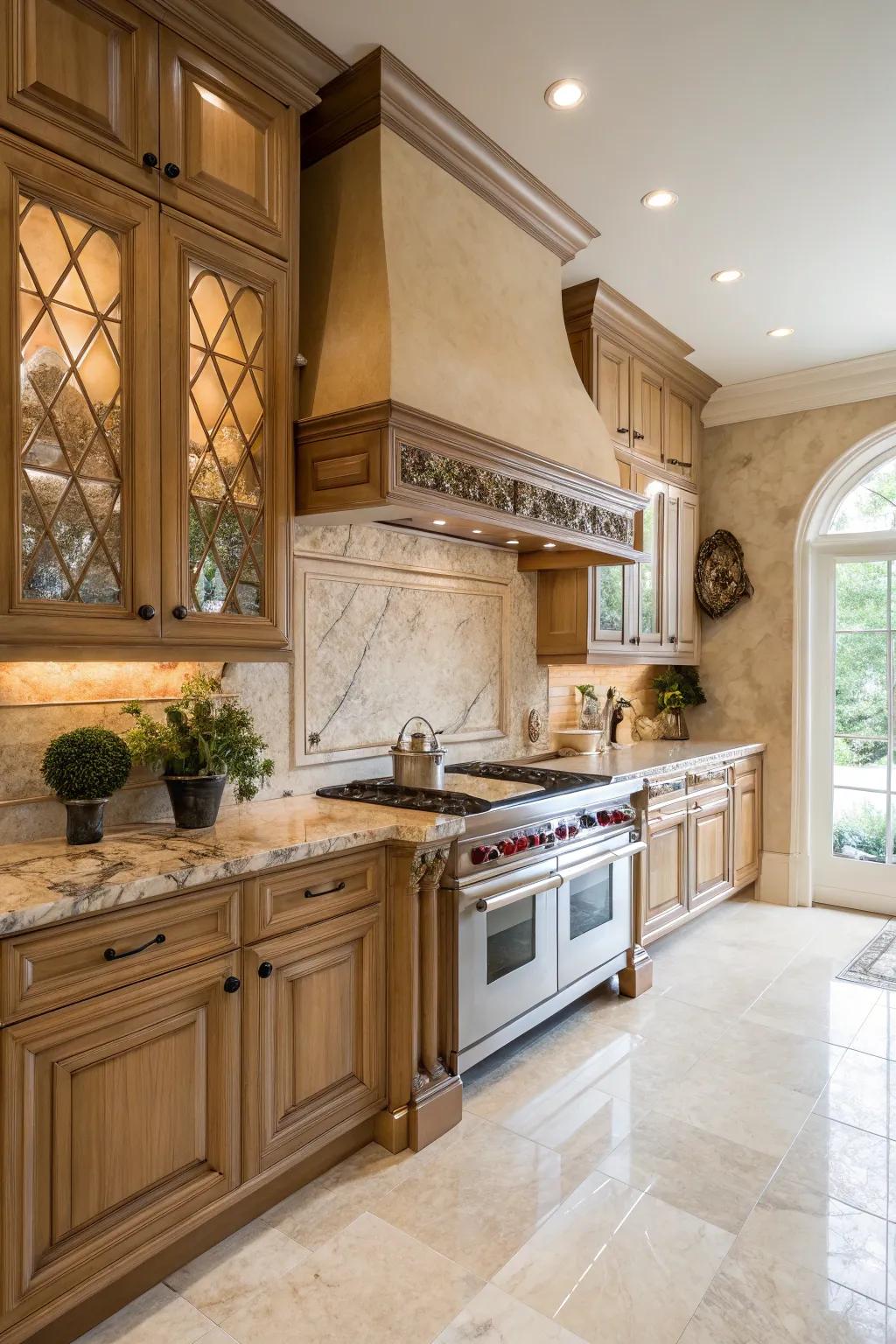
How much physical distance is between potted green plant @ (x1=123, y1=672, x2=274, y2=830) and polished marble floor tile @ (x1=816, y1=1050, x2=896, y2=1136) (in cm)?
218

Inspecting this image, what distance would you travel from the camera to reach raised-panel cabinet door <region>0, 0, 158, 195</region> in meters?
1.81

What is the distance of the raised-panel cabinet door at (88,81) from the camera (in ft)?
5.92

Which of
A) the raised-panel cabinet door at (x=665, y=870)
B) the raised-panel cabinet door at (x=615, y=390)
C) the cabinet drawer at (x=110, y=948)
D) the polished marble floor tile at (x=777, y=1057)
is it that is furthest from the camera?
the raised-panel cabinet door at (x=615, y=390)

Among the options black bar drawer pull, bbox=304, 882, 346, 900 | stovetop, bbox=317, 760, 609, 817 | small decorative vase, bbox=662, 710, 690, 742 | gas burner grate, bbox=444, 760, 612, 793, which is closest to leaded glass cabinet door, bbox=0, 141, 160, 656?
black bar drawer pull, bbox=304, 882, 346, 900

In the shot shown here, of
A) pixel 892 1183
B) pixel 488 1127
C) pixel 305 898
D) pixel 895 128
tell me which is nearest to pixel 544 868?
pixel 488 1127

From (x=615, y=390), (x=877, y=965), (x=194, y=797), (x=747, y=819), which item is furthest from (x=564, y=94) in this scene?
(x=877, y=965)

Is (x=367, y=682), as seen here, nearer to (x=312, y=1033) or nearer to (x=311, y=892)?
(x=311, y=892)

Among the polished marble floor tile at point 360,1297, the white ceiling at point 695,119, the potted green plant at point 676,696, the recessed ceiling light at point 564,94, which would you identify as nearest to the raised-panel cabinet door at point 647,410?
the white ceiling at point 695,119

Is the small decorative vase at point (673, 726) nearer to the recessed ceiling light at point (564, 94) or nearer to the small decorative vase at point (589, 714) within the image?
the small decorative vase at point (589, 714)

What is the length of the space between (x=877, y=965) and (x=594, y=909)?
1706 millimetres

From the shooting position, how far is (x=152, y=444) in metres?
2.06

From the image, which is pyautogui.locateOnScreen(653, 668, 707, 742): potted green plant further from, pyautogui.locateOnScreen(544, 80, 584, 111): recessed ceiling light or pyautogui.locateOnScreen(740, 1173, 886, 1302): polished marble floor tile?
pyautogui.locateOnScreen(544, 80, 584, 111): recessed ceiling light

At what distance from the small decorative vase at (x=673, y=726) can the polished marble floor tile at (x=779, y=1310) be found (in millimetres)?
3304

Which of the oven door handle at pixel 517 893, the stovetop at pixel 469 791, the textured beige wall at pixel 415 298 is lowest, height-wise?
the oven door handle at pixel 517 893
